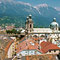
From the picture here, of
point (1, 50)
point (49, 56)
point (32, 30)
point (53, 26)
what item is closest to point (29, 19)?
point (32, 30)

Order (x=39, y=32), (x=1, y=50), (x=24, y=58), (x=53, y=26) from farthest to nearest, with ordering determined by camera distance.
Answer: (x=53, y=26) → (x=39, y=32) → (x=1, y=50) → (x=24, y=58)

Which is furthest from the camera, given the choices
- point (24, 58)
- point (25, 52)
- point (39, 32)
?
point (39, 32)

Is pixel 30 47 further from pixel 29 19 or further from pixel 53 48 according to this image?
pixel 29 19

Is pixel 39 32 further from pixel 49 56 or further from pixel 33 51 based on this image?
pixel 49 56

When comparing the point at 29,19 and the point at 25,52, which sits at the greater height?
the point at 29,19

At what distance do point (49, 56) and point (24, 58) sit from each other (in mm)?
4640

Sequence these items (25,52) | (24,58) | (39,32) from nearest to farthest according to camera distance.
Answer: (24,58)
(25,52)
(39,32)

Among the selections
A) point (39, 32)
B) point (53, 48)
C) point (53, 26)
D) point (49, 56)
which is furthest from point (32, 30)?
point (49, 56)

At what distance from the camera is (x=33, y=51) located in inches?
1839

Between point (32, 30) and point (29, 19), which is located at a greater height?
point (29, 19)

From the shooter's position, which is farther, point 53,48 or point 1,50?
point 53,48

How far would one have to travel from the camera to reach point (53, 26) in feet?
437

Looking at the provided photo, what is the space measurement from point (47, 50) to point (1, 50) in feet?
46.6

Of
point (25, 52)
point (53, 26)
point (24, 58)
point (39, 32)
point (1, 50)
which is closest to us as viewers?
point (24, 58)
